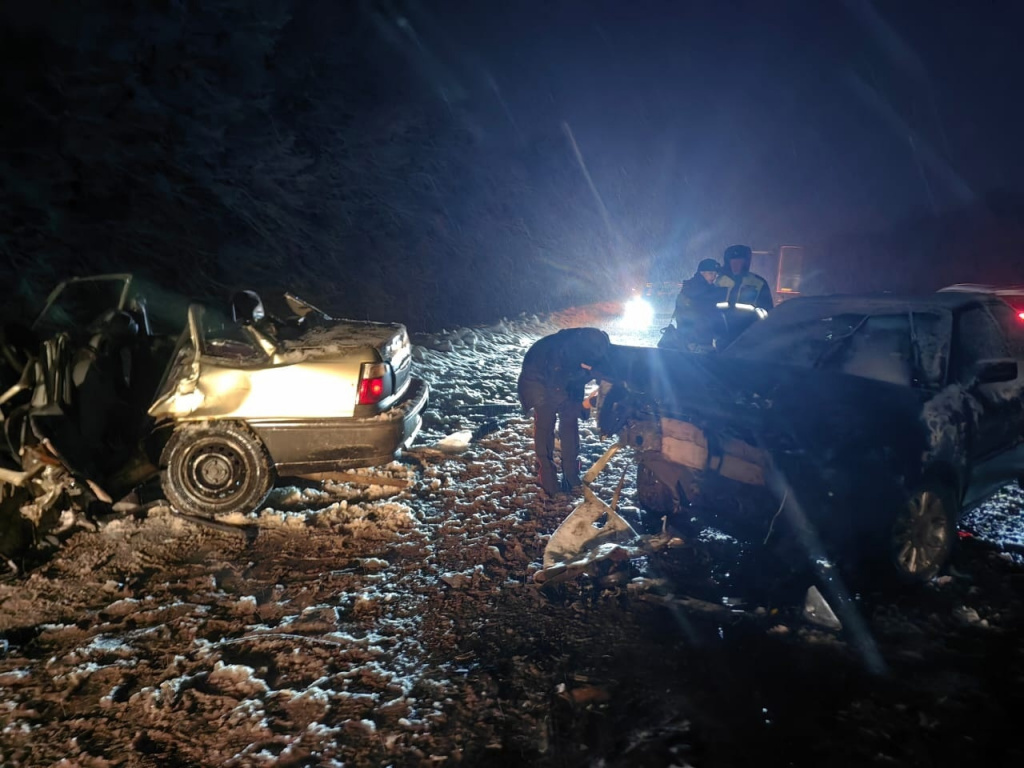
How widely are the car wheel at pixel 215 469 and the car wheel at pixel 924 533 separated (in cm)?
454

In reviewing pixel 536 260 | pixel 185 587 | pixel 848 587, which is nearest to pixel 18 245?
pixel 185 587

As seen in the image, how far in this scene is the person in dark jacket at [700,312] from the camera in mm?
6527

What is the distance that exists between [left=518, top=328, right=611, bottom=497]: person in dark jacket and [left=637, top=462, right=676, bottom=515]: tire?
0.72m

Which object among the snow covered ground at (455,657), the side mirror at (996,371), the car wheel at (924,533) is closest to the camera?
the snow covered ground at (455,657)

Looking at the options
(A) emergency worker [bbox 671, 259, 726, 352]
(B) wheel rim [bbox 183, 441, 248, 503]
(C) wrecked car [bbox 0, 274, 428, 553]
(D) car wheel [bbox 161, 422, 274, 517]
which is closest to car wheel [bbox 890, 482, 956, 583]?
(A) emergency worker [bbox 671, 259, 726, 352]

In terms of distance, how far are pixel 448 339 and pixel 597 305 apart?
12.4 metres

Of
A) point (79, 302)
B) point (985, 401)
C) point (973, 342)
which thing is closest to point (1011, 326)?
point (973, 342)

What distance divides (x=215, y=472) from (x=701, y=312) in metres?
5.44

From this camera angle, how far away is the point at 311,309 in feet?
18.5

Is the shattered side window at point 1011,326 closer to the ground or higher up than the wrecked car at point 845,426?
higher up

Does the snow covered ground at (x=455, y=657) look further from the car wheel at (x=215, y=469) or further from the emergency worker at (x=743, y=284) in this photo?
the emergency worker at (x=743, y=284)

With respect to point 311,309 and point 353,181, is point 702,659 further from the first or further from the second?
point 353,181

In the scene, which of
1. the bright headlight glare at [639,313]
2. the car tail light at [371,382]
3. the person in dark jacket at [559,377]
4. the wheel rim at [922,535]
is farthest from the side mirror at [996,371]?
the bright headlight glare at [639,313]

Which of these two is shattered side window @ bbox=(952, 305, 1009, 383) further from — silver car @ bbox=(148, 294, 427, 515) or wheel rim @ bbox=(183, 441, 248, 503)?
wheel rim @ bbox=(183, 441, 248, 503)
